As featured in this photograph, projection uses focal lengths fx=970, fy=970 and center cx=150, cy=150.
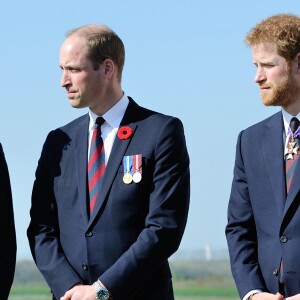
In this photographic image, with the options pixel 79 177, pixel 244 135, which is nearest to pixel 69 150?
pixel 79 177

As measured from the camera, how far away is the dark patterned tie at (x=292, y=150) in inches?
265

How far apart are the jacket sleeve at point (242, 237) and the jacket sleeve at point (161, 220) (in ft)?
1.18

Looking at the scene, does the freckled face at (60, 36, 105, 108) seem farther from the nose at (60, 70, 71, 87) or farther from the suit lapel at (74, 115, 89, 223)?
the suit lapel at (74, 115, 89, 223)

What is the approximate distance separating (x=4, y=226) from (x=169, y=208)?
121cm

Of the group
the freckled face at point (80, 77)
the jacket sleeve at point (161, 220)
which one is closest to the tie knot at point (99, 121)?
the freckled face at point (80, 77)

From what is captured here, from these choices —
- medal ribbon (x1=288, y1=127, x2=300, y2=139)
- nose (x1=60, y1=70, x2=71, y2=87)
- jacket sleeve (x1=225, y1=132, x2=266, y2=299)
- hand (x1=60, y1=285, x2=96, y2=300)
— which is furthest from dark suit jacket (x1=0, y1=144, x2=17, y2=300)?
medal ribbon (x1=288, y1=127, x2=300, y2=139)

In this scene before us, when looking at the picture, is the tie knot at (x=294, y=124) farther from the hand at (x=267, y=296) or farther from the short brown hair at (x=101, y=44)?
the short brown hair at (x=101, y=44)

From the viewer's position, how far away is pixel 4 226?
278 inches

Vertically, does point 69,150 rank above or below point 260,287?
above

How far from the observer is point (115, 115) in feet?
24.1

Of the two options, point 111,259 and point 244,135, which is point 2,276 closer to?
point 111,259

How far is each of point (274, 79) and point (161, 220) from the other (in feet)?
4.23

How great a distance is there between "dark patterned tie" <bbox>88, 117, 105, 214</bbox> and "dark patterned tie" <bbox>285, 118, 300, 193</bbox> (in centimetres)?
138

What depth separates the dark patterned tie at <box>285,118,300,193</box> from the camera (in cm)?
674
